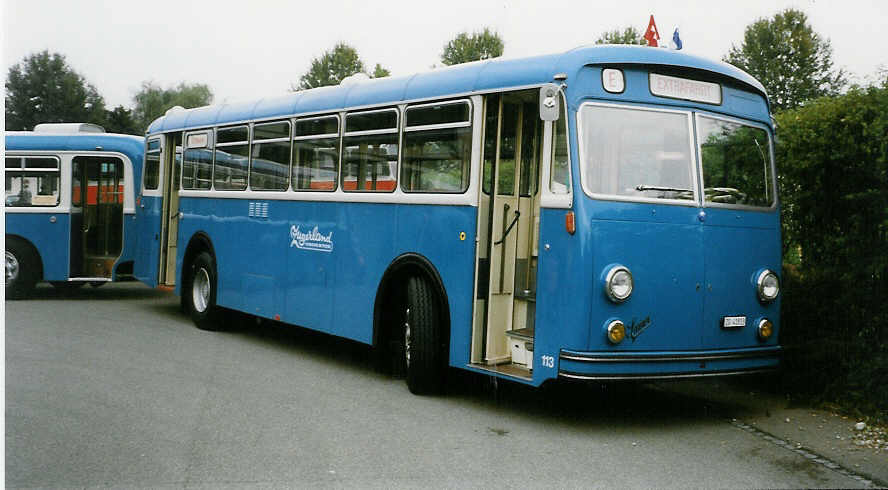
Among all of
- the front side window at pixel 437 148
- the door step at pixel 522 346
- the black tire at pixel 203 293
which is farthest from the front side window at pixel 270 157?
the door step at pixel 522 346

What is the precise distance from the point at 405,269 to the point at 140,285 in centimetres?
1296

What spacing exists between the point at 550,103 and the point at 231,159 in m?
6.56

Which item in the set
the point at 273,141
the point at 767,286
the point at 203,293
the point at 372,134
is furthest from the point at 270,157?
the point at 767,286

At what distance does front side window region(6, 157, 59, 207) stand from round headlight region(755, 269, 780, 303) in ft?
41.9

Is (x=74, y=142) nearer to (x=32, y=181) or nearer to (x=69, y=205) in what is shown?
(x=32, y=181)

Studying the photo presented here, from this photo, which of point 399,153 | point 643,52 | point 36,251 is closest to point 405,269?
point 399,153

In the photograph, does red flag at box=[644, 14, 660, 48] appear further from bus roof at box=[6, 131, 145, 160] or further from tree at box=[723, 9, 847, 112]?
tree at box=[723, 9, 847, 112]

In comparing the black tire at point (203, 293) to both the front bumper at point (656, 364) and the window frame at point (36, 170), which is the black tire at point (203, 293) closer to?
the window frame at point (36, 170)

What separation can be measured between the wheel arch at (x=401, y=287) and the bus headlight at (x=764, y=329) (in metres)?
2.60

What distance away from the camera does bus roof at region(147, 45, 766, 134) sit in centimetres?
802

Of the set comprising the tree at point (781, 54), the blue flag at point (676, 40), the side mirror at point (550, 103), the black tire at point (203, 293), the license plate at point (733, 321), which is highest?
the tree at point (781, 54)

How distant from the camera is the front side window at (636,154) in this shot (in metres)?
7.84

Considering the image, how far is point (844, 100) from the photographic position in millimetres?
9086

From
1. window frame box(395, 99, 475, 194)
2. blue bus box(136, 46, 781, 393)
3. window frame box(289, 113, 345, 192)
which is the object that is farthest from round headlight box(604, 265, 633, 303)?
window frame box(289, 113, 345, 192)
